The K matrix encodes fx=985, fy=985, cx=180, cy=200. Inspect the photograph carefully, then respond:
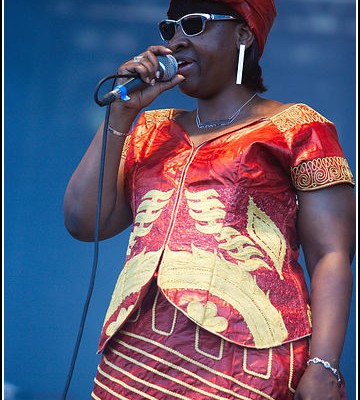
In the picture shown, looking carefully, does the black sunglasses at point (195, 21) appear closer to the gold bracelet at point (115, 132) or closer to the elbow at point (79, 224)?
the gold bracelet at point (115, 132)

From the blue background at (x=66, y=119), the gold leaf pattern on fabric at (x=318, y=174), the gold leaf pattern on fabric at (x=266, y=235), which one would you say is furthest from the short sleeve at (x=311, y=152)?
the blue background at (x=66, y=119)

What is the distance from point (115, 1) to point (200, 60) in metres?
1.57

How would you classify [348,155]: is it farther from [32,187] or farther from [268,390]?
[268,390]

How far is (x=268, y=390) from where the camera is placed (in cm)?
213

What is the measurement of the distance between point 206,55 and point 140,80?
23 centimetres

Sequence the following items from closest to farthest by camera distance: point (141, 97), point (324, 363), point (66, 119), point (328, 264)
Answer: point (324, 363), point (328, 264), point (141, 97), point (66, 119)

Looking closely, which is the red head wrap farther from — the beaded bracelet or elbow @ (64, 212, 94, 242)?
the beaded bracelet

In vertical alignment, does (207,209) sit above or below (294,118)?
below

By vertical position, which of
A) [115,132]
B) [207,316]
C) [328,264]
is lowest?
A: [207,316]

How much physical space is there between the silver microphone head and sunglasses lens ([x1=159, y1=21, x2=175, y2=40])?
0.13 metres

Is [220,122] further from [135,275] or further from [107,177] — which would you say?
[135,275]

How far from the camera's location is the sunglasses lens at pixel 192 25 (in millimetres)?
2445

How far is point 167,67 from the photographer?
92.8 inches

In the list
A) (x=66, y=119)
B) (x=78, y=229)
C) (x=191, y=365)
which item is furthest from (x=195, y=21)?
(x=66, y=119)
